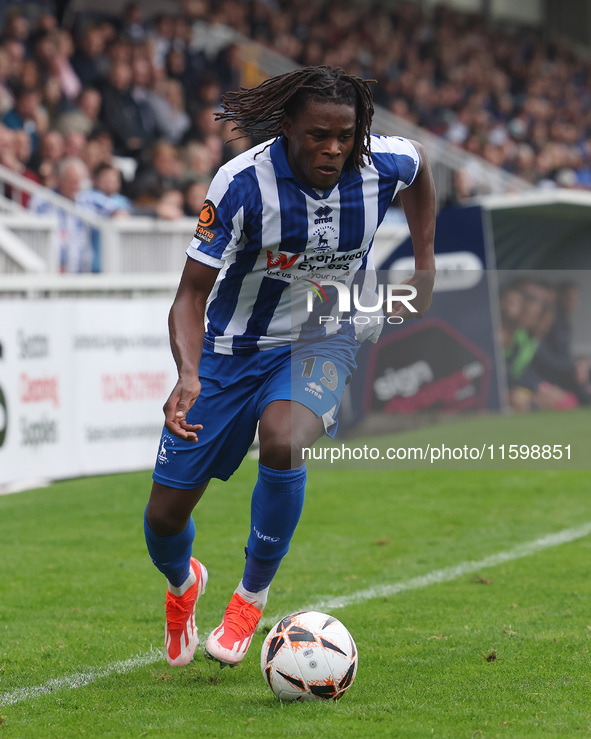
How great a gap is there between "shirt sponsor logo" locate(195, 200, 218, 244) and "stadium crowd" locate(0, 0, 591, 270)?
5.27 feet

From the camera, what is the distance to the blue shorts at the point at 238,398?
13.4 feet

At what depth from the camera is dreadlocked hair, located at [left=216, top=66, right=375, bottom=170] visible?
3789 millimetres

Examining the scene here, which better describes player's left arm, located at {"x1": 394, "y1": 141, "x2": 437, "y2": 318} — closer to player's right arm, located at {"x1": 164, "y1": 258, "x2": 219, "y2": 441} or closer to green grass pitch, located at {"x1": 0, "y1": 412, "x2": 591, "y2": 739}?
player's right arm, located at {"x1": 164, "y1": 258, "x2": 219, "y2": 441}

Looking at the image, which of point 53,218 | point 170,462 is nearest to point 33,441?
A: point 53,218

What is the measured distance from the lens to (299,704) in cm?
369

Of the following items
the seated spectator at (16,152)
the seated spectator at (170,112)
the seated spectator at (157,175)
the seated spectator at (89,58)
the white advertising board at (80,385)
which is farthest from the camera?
the seated spectator at (170,112)

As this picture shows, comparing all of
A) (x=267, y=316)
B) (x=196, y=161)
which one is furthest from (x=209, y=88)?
(x=267, y=316)

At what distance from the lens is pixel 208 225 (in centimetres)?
383

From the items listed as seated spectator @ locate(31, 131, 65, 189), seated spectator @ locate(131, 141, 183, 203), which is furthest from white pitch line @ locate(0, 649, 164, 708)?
seated spectator @ locate(131, 141, 183, 203)

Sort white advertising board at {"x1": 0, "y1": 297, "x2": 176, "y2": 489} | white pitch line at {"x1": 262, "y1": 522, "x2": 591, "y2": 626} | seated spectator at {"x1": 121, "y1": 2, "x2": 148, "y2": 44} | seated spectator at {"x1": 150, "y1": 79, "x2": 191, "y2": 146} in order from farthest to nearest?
seated spectator at {"x1": 121, "y1": 2, "x2": 148, "y2": 44}
seated spectator at {"x1": 150, "y1": 79, "x2": 191, "y2": 146}
white advertising board at {"x1": 0, "y1": 297, "x2": 176, "y2": 489}
white pitch line at {"x1": 262, "y1": 522, "x2": 591, "y2": 626}

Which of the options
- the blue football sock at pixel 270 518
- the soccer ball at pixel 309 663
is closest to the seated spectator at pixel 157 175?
the blue football sock at pixel 270 518

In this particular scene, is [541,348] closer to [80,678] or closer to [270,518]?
[270,518]

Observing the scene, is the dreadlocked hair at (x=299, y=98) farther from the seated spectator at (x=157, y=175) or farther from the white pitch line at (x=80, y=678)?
the seated spectator at (x=157, y=175)

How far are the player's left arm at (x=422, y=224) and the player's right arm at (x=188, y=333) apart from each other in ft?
3.18
